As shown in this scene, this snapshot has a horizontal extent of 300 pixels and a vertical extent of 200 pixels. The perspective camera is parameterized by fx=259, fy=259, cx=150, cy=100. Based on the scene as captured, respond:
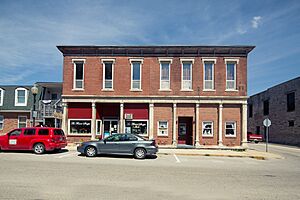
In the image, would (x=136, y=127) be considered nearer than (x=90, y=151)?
No

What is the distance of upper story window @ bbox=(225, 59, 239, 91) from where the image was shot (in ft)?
74.3

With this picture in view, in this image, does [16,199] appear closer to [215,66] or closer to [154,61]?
[154,61]

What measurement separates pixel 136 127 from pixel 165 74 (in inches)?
211

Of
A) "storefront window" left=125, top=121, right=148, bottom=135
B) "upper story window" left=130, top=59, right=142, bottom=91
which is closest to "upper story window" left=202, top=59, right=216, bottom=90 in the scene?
"upper story window" left=130, top=59, right=142, bottom=91

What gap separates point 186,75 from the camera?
2294 cm

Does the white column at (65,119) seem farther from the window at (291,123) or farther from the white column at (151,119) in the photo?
the window at (291,123)

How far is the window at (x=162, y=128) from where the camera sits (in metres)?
22.7

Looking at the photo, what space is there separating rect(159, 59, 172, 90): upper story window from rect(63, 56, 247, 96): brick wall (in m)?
0.29

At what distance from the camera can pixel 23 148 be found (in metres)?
16.9

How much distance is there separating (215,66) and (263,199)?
16907 mm

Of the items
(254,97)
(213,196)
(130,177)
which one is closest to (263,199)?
(213,196)

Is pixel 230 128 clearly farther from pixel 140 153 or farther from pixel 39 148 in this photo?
pixel 39 148

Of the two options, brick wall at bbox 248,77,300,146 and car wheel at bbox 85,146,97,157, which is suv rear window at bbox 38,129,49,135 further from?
brick wall at bbox 248,77,300,146

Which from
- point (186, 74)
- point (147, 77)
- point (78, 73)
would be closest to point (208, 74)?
point (186, 74)
